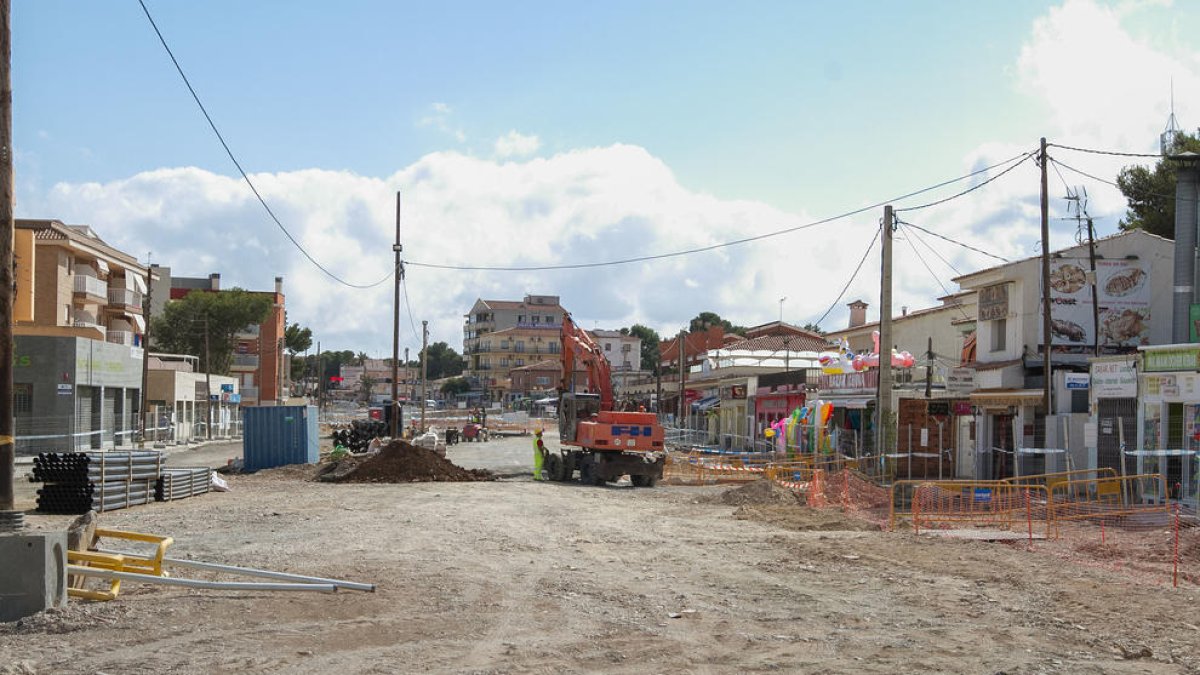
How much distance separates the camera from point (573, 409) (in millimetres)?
31969

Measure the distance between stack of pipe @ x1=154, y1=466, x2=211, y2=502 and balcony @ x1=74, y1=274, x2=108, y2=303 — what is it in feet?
115

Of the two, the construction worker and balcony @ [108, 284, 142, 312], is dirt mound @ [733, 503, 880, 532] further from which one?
balcony @ [108, 284, 142, 312]

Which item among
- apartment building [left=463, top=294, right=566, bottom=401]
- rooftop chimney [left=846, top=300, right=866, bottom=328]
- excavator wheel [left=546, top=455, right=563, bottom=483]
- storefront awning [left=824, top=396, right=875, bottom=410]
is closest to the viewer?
excavator wheel [left=546, top=455, right=563, bottom=483]

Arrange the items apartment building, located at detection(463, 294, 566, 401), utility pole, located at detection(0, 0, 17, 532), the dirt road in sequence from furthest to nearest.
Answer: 1. apartment building, located at detection(463, 294, 566, 401)
2. utility pole, located at detection(0, 0, 17, 532)
3. the dirt road

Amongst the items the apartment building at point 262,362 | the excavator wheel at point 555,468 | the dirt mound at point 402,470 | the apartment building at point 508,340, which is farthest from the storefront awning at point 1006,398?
the apartment building at point 508,340

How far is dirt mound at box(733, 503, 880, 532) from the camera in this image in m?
19.3

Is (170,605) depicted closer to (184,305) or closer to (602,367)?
(602,367)

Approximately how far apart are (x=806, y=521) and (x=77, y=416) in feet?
121

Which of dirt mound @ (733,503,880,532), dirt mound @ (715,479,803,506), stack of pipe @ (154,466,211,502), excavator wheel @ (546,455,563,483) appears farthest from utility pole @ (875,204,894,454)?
stack of pipe @ (154,466,211,502)

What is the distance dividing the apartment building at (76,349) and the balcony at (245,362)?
33583 millimetres

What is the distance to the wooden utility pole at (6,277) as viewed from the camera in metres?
11.8

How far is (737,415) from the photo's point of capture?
6356cm

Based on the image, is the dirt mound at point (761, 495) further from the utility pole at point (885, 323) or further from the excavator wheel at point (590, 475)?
the excavator wheel at point (590, 475)

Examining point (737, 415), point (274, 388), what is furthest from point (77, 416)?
point (274, 388)
